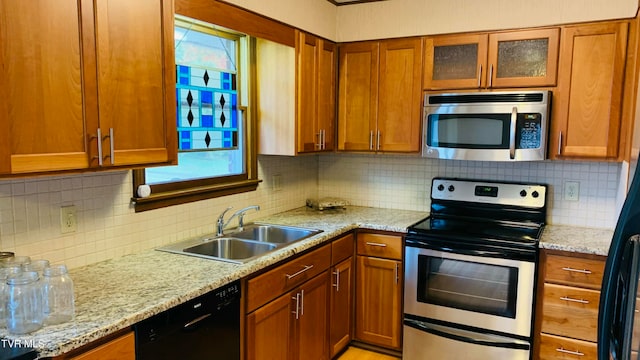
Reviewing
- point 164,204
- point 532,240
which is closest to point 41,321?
point 164,204

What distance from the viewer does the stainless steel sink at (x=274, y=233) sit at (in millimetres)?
2859

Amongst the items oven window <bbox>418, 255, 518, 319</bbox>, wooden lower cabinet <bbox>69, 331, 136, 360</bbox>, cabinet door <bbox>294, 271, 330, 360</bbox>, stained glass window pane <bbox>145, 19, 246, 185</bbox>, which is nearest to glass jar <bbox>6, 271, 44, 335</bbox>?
wooden lower cabinet <bbox>69, 331, 136, 360</bbox>

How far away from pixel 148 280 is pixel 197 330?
28 centimetres

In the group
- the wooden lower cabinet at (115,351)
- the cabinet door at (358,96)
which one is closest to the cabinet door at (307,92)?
the cabinet door at (358,96)

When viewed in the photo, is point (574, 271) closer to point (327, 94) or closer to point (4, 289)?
point (327, 94)

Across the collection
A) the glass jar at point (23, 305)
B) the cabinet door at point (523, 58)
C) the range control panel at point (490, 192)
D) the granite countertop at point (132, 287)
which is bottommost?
the granite countertop at point (132, 287)

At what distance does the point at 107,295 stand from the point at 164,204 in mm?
801

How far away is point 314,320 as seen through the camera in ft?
8.88

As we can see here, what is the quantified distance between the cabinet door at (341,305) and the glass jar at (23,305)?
68.1 inches

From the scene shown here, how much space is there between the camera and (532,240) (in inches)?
106

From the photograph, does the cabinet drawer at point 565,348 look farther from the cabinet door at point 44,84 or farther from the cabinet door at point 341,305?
the cabinet door at point 44,84

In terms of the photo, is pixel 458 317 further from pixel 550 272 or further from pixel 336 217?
pixel 336 217

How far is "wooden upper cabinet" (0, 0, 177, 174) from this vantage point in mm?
1420

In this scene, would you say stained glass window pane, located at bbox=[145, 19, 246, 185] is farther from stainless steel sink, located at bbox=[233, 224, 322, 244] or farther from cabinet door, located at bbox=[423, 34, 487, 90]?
cabinet door, located at bbox=[423, 34, 487, 90]
